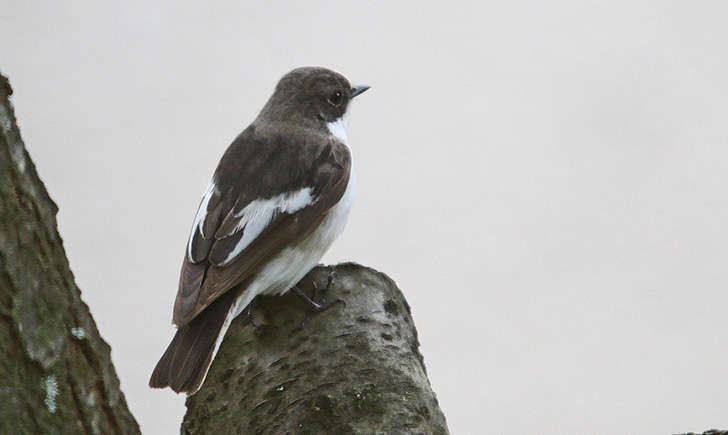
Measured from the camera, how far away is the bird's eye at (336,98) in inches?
165

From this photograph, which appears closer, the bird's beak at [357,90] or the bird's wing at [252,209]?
the bird's wing at [252,209]

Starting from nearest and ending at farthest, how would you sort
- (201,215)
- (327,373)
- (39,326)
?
(39,326), (327,373), (201,215)

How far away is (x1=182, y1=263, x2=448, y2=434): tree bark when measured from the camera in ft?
7.66

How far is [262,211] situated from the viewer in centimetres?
327

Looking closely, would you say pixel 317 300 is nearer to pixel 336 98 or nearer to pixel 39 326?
pixel 39 326

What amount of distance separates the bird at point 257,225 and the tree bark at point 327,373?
0.33ft

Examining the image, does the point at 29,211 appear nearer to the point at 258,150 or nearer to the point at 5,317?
the point at 5,317

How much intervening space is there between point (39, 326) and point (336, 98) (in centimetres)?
287

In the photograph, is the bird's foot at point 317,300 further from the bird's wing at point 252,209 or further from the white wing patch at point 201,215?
the white wing patch at point 201,215

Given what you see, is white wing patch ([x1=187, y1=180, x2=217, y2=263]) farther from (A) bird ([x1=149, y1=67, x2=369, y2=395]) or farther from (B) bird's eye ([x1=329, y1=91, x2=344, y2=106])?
(B) bird's eye ([x1=329, y1=91, x2=344, y2=106])

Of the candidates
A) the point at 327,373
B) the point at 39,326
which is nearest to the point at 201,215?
the point at 327,373

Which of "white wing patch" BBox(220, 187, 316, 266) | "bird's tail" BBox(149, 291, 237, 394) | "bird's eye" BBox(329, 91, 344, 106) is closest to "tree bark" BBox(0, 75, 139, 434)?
"bird's tail" BBox(149, 291, 237, 394)

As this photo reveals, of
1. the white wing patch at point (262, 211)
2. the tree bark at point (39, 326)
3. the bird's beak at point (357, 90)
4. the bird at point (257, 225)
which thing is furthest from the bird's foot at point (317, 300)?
the bird's beak at point (357, 90)

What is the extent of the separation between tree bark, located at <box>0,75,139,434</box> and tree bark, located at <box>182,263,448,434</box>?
817 mm
